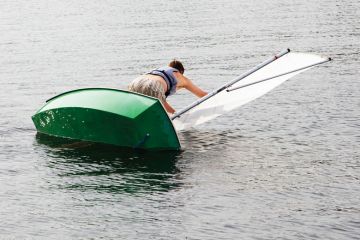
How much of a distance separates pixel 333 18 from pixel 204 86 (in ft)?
56.2

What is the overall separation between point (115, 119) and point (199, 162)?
200 cm

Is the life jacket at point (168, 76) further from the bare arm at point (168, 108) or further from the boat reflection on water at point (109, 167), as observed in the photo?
the boat reflection on water at point (109, 167)

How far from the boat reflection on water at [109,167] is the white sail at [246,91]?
1.30 metres

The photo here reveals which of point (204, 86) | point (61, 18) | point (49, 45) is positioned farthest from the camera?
point (61, 18)

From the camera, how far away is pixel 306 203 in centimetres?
1298

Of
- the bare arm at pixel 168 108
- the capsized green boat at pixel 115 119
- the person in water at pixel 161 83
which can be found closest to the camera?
the capsized green boat at pixel 115 119

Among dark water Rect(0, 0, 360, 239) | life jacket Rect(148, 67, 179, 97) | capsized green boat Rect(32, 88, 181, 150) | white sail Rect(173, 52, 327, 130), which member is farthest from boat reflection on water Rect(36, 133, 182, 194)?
life jacket Rect(148, 67, 179, 97)

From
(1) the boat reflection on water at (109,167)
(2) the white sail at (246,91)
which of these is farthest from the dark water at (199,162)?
(2) the white sail at (246,91)

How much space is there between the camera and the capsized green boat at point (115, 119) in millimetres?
15797

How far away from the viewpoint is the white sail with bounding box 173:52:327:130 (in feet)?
55.6

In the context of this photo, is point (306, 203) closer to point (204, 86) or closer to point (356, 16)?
point (204, 86)

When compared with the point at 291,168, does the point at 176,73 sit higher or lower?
higher

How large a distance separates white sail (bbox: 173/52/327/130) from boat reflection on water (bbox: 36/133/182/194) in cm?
130

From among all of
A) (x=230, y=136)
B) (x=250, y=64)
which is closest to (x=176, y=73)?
(x=230, y=136)
